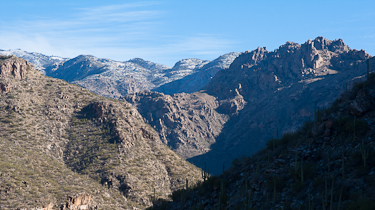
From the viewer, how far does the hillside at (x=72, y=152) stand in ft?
209

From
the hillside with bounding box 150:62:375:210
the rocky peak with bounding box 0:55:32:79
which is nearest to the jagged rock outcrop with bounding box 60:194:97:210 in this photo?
the hillside with bounding box 150:62:375:210

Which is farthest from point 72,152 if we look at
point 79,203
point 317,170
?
point 317,170

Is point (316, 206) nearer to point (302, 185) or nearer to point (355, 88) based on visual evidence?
Result: point (302, 185)

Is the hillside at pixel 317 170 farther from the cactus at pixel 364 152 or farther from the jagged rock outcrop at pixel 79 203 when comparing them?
the jagged rock outcrop at pixel 79 203

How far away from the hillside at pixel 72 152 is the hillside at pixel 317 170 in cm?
3332

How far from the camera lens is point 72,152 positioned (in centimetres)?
8419

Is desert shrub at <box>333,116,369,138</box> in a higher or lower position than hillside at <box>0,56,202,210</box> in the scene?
higher

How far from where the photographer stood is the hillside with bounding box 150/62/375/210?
2142cm

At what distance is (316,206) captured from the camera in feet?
69.8

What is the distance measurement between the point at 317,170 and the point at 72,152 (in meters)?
70.8

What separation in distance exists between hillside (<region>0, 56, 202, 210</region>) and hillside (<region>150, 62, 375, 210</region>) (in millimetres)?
33319

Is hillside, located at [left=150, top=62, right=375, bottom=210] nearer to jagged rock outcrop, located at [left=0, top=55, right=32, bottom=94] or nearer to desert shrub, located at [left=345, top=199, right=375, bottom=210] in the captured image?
desert shrub, located at [left=345, top=199, right=375, bottom=210]

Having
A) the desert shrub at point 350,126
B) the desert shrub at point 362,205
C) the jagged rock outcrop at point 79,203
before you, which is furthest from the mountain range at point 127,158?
the desert shrub at point 362,205

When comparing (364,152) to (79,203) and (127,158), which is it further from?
(127,158)
